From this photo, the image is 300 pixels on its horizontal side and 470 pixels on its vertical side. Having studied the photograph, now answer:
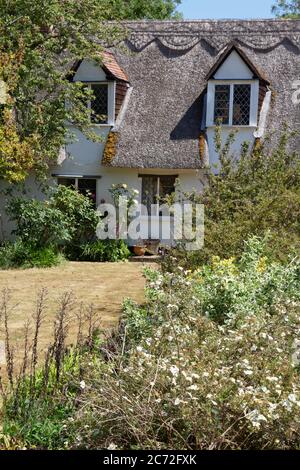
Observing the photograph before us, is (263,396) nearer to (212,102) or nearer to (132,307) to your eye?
(132,307)

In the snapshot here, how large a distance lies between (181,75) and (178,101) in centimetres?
110

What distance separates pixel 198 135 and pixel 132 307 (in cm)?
1334

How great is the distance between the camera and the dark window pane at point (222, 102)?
800 inches

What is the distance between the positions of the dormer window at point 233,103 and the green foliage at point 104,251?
4710 millimetres

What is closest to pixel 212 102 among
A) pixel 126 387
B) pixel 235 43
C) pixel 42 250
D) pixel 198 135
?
pixel 198 135

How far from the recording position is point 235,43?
866 inches

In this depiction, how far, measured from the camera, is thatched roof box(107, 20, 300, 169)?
2022cm

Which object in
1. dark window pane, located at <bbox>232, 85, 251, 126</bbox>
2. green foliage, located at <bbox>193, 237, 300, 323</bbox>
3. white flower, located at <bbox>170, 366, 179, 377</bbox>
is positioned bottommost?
white flower, located at <bbox>170, 366, 179, 377</bbox>

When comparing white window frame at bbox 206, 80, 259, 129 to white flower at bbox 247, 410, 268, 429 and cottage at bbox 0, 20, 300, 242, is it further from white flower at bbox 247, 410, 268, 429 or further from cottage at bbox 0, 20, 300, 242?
white flower at bbox 247, 410, 268, 429

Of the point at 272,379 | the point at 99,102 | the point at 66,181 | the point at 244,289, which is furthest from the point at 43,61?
the point at 272,379

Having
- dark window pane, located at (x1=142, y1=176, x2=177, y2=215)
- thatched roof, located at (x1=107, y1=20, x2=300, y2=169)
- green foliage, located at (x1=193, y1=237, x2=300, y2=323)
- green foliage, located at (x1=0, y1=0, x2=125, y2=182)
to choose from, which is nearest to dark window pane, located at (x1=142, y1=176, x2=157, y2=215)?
dark window pane, located at (x1=142, y1=176, x2=177, y2=215)

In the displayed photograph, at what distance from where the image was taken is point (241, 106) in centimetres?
2039

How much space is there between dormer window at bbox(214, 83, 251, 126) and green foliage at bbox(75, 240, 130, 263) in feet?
15.5

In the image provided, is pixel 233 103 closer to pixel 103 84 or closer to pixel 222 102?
pixel 222 102
